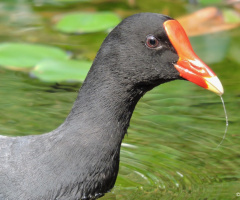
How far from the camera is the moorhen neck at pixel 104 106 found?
3332mm

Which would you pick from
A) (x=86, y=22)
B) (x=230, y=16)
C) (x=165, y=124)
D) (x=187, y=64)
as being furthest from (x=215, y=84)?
(x=230, y=16)

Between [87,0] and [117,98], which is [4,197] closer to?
[117,98]

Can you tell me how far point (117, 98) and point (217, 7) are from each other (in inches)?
156

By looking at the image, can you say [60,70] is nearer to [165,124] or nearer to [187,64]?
[165,124]

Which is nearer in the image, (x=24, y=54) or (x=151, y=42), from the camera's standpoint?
(x=151, y=42)

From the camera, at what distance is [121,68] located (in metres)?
3.35

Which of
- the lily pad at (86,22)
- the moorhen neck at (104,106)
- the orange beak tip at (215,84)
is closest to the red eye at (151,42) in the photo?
the moorhen neck at (104,106)

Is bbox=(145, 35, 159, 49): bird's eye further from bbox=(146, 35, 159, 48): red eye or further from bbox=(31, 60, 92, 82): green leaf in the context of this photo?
bbox=(31, 60, 92, 82): green leaf

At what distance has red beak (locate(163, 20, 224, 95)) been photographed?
3.32 m

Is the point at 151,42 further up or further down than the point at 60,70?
further up

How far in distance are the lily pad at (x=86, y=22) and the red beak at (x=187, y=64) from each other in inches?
114

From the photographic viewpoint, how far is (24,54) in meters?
5.46

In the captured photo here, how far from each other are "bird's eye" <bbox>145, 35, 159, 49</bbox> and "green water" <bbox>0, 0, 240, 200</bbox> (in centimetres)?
85

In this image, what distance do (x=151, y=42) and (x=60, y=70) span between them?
1.99 metres
